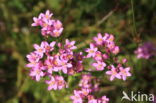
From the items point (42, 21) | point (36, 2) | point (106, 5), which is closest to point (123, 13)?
point (106, 5)

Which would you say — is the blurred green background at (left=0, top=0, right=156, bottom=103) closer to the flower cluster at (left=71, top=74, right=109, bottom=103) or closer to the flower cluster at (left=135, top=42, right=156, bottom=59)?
the flower cluster at (left=135, top=42, right=156, bottom=59)

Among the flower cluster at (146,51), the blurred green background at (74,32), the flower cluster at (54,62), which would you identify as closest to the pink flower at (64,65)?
the flower cluster at (54,62)

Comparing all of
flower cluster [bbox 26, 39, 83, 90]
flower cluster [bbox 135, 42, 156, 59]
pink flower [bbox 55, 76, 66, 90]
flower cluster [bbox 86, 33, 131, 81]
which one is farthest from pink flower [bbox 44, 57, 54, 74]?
flower cluster [bbox 135, 42, 156, 59]

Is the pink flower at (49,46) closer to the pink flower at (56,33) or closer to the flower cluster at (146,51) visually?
the pink flower at (56,33)

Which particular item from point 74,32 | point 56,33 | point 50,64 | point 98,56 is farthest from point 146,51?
point 50,64

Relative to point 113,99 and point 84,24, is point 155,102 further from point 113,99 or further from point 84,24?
point 84,24

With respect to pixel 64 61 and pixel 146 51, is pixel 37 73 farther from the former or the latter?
pixel 146 51

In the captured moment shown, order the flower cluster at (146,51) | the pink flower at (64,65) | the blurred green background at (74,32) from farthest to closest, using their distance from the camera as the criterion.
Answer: the blurred green background at (74,32) → the flower cluster at (146,51) → the pink flower at (64,65)
